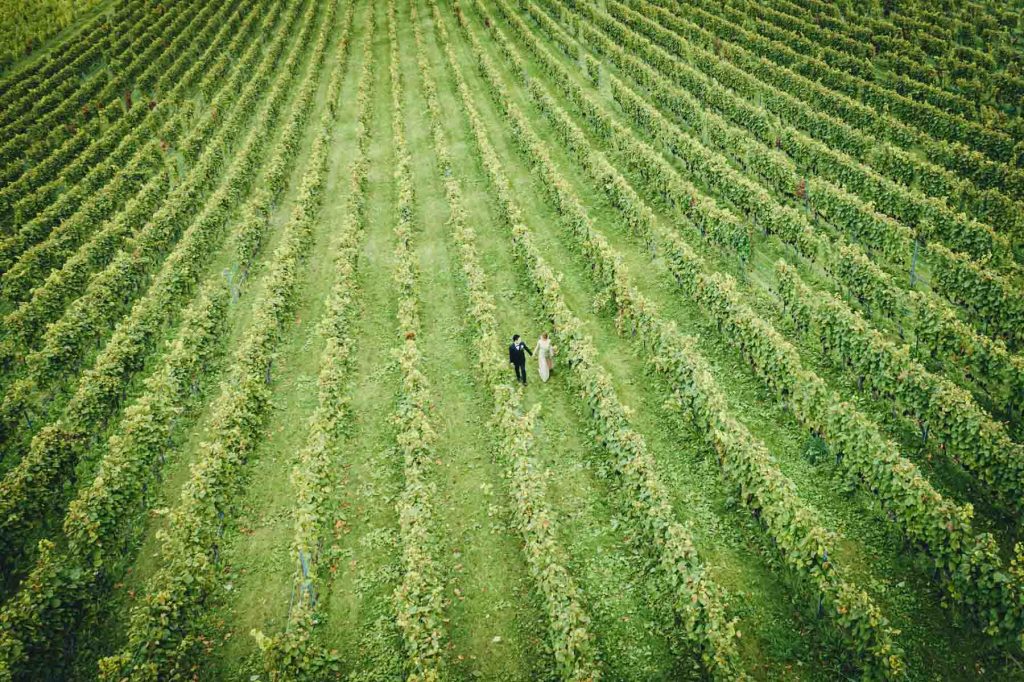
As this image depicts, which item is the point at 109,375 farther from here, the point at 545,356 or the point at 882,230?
the point at 882,230

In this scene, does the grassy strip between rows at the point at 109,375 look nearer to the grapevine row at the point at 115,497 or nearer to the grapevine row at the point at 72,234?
the grapevine row at the point at 115,497

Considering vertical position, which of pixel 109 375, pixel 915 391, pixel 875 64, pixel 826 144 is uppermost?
pixel 875 64

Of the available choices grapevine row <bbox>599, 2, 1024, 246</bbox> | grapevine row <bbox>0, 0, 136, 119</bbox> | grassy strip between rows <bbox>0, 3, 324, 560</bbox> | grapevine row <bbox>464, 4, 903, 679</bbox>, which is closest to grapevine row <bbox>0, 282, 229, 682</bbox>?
grassy strip between rows <bbox>0, 3, 324, 560</bbox>

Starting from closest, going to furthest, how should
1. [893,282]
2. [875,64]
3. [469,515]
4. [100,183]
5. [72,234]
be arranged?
[469,515]
[893,282]
[72,234]
[100,183]
[875,64]

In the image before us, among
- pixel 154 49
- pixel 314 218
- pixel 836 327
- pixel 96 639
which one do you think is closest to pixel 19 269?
pixel 314 218

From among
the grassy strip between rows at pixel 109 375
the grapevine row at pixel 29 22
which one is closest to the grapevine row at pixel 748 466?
the grassy strip between rows at pixel 109 375

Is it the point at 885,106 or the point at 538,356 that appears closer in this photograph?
the point at 538,356

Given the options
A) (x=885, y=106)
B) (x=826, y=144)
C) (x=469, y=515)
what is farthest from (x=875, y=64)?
(x=469, y=515)
